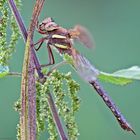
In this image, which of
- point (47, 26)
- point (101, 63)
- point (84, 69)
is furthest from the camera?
point (101, 63)

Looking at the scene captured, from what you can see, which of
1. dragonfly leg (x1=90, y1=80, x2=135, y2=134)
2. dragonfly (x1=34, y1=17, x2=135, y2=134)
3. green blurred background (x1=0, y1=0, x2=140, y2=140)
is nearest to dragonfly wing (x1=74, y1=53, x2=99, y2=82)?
dragonfly (x1=34, y1=17, x2=135, y2=134)

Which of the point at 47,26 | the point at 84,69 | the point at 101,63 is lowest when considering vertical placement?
the point at 84,69

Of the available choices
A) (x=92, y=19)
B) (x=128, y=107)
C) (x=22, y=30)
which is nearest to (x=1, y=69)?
(x=22, y=30)

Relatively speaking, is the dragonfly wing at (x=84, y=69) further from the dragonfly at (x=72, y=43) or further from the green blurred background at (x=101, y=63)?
the green blurred background at (x=101, y=63)

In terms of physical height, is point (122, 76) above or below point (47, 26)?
below

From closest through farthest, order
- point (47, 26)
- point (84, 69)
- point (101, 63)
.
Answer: point (84, 69) → point (47, 26) → point (101, 63)

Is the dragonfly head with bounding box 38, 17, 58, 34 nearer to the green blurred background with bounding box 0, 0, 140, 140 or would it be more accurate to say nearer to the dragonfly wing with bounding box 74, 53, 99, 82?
the dragonfly wing with bounding box 74, 53, 99, 82

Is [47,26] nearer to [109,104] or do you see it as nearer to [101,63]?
[109,104]

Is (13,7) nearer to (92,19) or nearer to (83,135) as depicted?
(83,135)

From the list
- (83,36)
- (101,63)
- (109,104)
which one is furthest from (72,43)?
(101,63)
